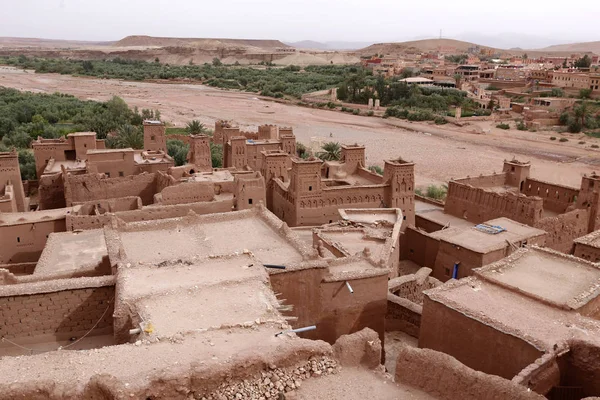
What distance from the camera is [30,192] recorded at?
25125mm

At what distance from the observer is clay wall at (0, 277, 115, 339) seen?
28.5 feet

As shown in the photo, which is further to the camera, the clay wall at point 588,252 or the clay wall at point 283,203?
the clay wall at point 283,203

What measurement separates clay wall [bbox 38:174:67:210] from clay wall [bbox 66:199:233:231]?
6.28 m

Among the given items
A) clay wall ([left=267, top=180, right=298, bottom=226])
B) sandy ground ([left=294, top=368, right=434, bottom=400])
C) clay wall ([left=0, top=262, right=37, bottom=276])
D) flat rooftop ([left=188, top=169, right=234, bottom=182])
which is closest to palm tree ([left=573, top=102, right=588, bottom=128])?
clay wall ([left=267, top=180, right=298, bottom=226])

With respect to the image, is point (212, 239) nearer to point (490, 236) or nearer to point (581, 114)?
point (490, 236)

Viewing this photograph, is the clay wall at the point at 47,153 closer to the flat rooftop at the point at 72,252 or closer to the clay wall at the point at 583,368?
the flat rooftop at the point at 72,252

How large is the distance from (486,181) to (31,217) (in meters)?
17.9

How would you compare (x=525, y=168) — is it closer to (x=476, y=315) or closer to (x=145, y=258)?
(x=476, y=315)

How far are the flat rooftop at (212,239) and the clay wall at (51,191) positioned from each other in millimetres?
10680

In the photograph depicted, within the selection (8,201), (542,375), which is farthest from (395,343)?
(8,201)

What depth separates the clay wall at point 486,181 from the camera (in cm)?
2283

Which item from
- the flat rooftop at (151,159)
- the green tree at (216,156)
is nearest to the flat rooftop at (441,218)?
the flat rooftop at (151,159)

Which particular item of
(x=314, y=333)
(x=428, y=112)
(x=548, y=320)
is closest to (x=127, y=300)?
(x=314, y=333)

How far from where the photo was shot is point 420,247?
18953mm
